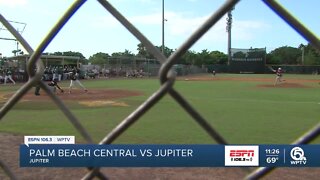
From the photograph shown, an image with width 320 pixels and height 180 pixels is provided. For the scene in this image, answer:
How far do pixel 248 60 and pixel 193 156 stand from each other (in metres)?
66.0

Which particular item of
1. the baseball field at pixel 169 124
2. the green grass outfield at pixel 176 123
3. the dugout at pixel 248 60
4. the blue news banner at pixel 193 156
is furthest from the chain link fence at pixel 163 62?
the dugout at pixel 248 60

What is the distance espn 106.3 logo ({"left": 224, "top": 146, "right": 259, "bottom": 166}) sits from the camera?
1.52 m

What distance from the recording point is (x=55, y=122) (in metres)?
10.9

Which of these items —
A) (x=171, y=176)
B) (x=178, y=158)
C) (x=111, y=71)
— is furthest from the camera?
(x=111, y=71)

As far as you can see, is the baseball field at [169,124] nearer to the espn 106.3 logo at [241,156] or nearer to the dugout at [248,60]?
the espn 106.3 logo at [241,156]

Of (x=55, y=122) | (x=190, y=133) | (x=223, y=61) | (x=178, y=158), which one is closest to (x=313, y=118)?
(x=190, y=133)

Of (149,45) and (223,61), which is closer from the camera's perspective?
(149,45)

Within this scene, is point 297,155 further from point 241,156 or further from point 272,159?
point 241,156

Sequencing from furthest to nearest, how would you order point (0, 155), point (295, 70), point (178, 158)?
1. point (295, 70)
2. point (0, 155)
3. point (178, 158)

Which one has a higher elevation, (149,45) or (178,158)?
(149,45)

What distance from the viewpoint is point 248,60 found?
6594 centimetres

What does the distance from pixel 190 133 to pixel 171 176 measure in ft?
10.3

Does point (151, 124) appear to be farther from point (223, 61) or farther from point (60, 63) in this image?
point (223, 61)

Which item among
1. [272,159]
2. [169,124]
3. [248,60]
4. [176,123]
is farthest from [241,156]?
[248,60]
